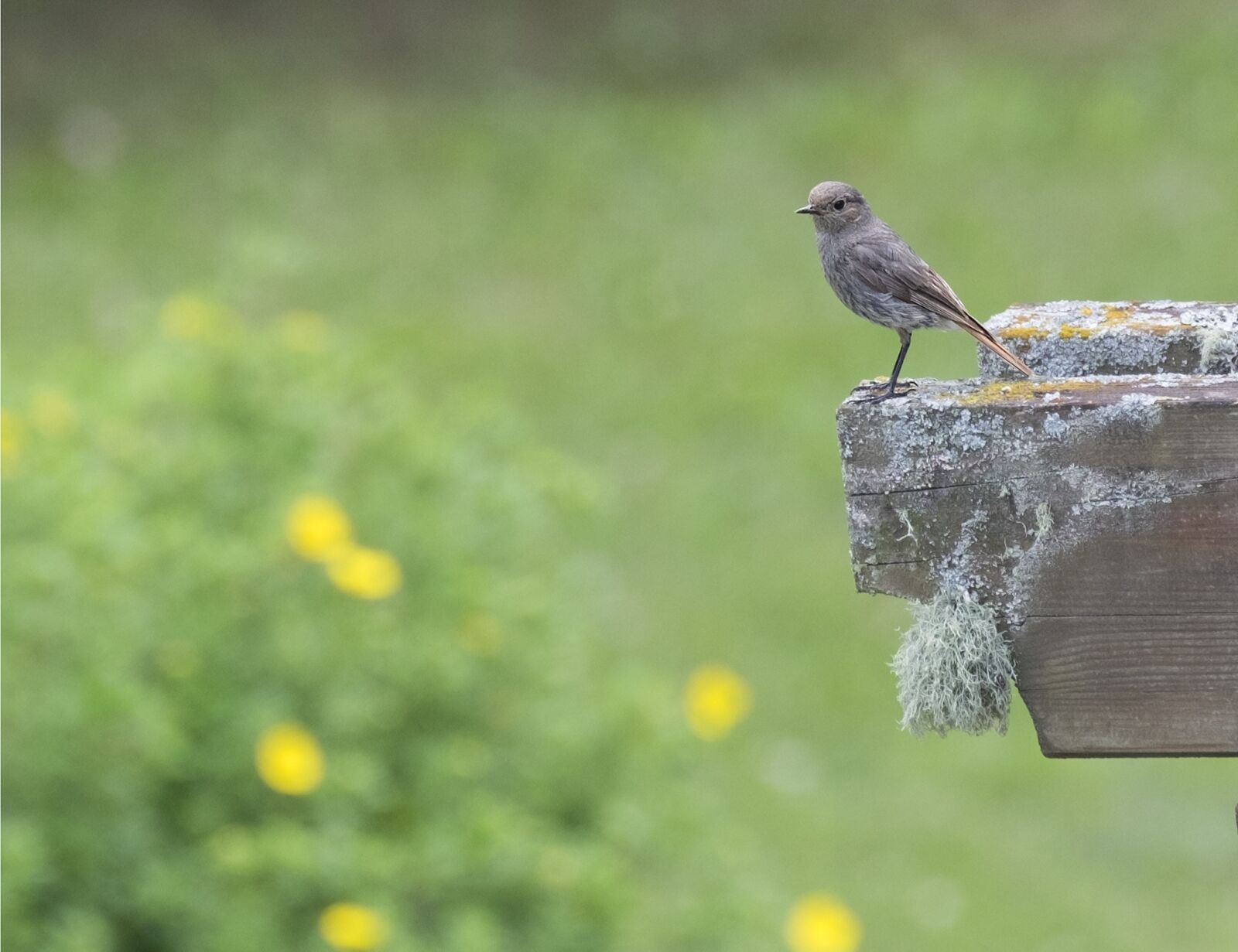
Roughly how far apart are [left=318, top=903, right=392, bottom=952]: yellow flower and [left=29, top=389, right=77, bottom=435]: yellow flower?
175 cm

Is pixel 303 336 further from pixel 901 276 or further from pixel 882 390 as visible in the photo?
pixel 882 390

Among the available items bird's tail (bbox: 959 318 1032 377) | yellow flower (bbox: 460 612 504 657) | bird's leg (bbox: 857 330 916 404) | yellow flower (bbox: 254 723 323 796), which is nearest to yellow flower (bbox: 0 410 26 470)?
yellow flower (bbox: 254 723 323 796)

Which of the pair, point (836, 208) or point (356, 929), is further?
point (356, 929)

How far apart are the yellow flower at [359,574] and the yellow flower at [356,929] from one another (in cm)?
75

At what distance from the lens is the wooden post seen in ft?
5.10

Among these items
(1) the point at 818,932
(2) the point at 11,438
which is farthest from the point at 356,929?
(2) the point at 11,438

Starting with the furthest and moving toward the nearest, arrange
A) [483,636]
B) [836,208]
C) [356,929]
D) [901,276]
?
[483,636] → [356,929] → [836,208] → [901,276]

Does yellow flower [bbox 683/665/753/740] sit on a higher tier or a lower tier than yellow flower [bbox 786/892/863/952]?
higher

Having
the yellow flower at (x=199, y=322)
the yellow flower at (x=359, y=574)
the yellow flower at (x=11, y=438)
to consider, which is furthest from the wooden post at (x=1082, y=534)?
the yellow flower at (x=11, y=438)

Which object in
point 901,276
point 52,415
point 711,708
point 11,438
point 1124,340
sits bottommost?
point 711,708

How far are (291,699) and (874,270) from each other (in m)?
1.96

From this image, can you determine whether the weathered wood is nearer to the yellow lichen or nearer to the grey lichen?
the yellow lichen

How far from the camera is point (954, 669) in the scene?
1.65 metres

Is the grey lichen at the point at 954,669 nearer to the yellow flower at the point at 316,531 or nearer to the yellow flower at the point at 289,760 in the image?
the yellow flower at the point at 289,760
